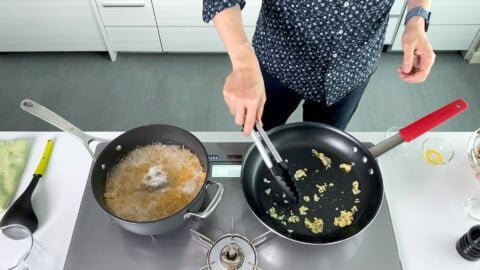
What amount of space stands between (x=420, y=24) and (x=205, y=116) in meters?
1.24

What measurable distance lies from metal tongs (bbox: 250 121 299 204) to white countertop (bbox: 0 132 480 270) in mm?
225

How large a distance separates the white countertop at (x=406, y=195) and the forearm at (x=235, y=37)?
0.26 m

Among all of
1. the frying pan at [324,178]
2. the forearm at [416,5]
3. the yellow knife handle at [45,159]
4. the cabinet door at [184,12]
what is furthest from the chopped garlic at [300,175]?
the cabinet door at [184,12]

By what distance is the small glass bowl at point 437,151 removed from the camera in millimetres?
924

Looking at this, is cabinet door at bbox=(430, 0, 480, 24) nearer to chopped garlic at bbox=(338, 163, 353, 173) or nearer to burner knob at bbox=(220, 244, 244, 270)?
chopped garlic at bbox=(338, 163, 353, 173)

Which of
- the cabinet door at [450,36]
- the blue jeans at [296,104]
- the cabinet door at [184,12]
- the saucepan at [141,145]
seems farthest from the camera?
the cabinet door at [450,36]

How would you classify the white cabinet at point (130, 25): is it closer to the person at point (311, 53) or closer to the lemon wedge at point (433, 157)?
the person at point (311, 53)

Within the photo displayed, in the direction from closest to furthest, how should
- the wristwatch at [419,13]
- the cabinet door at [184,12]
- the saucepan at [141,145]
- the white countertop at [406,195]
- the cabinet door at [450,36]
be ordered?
the saucepan at [141,145], the white countertop at [406,195], the wristwatch at [419,13], the cabinet door at [184,12], the cabinet door at [450,36]

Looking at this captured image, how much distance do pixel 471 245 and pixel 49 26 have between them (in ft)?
7.15

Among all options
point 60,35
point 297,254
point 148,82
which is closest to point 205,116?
point 148,82

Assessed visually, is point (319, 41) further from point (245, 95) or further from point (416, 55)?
point (245, 95)

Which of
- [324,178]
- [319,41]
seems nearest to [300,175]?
[324,178]

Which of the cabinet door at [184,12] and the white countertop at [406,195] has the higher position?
the white countertop at [406,195]

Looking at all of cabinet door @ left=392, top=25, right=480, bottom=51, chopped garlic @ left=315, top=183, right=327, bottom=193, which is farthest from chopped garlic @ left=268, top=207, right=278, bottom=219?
cabinet door @ left=392, top=25, right=480, bottom=51
